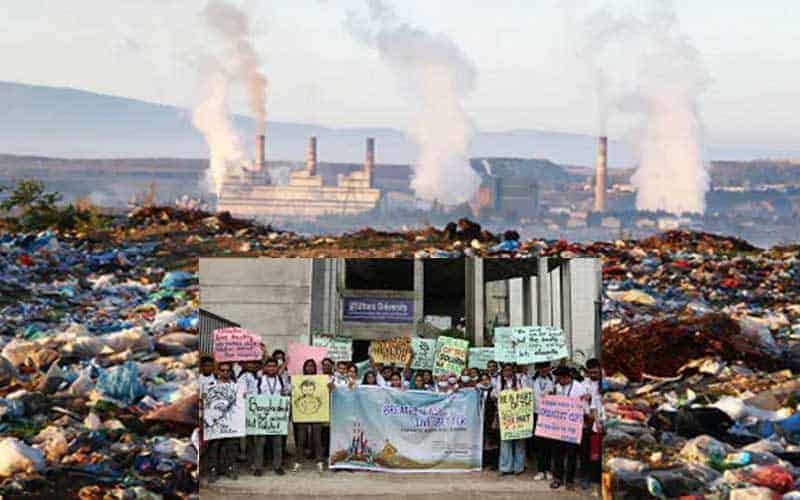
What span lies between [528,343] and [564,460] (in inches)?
22.4

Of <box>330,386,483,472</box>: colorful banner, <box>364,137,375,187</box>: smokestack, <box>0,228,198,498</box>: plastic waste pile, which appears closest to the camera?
<box>330,386,483,472</box>: colorful banner

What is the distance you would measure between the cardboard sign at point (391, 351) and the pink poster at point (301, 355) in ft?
0.69

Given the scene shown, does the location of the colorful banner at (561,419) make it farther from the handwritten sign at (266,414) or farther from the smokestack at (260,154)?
the smokestack at (260,154)

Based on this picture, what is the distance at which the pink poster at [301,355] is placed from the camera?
480 cm

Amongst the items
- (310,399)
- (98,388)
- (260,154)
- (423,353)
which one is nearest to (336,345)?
(310,399)

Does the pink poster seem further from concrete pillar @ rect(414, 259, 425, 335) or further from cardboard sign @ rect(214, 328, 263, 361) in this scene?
concrete pillar @ rect(414, 259, 425, 335)

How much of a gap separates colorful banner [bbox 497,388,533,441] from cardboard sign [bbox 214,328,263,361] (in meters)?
1.08

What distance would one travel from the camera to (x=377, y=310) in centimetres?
479

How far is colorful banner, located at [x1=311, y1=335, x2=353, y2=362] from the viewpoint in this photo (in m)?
4.79

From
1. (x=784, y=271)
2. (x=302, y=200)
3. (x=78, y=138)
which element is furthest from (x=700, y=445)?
(x=78, y=138)

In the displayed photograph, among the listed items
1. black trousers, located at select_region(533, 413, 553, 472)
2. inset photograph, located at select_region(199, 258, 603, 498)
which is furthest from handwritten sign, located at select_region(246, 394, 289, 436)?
black trousers, located at select_region(533, 413, 553, 472)

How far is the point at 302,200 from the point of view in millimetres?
47000

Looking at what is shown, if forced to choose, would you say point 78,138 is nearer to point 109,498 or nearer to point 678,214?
point 678,214

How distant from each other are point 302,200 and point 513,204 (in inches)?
426
